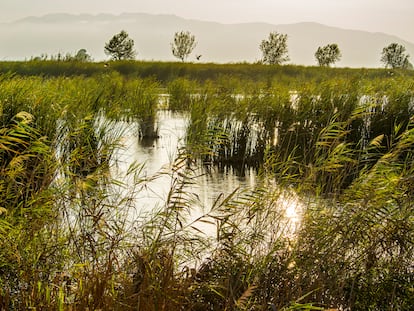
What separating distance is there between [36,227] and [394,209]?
233 centimetres

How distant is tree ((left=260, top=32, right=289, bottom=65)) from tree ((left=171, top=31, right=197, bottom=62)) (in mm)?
6367

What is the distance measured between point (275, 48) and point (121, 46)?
11.6 metres

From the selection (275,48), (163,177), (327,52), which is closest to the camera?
(163,177)

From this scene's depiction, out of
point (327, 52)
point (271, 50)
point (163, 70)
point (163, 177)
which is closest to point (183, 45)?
point (271, 50)

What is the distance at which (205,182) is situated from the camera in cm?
796

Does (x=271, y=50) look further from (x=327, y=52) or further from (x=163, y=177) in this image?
(x=163, y=177)

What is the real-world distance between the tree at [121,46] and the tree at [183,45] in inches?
138

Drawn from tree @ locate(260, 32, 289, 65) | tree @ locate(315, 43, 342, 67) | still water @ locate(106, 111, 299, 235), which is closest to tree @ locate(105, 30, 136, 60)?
tree @ locate(260, 32, 289, 65)

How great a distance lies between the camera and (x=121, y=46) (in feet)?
155

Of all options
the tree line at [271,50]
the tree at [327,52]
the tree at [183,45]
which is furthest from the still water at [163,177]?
the tree at [183,45]

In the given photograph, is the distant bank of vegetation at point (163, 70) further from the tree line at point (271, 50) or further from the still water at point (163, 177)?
the tree line at point (271, 50)

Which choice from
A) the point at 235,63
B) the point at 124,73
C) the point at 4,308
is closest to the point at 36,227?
the point at 4,308

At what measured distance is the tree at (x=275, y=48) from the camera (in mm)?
45378

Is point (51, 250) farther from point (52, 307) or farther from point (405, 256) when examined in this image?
point (405, 256)
